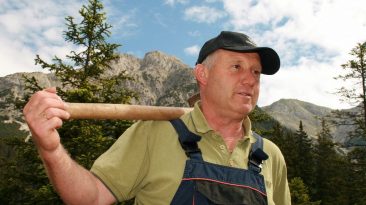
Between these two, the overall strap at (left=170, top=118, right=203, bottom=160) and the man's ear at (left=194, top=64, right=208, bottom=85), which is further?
the man's ear at (left=194, top=64, right=208, bottom=85)

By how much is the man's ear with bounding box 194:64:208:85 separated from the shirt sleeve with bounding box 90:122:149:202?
868 millimetres

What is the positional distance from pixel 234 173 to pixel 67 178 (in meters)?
1.31

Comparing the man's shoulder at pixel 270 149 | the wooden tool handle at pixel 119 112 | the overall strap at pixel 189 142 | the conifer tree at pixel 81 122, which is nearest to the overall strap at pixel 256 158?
the man's shoulder at pixel 270 149

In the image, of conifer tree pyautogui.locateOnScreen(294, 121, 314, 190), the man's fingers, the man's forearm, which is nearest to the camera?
the man's fingers

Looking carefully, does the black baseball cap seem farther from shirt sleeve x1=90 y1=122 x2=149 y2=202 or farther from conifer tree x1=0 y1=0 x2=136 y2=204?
conifer tree x1=0 y1=0 x2=136 y2=204

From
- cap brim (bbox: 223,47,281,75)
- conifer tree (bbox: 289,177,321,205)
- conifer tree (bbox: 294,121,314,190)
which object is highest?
cap brim (bbox: 223,47,281,75)

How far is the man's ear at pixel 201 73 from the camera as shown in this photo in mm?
3762

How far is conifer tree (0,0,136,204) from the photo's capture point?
14.0 metres

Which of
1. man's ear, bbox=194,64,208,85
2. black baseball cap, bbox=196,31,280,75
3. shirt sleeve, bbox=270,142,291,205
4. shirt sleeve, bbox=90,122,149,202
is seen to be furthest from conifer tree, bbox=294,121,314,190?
shirt sleeve, bbox=90,122,149,202

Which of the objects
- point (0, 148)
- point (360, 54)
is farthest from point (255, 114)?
point (0, 148)

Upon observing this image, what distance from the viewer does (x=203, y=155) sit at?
321 cm

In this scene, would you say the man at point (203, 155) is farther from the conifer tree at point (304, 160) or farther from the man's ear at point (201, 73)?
the conifer tree at point (304, 160)

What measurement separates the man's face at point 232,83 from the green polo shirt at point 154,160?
255 millimetres

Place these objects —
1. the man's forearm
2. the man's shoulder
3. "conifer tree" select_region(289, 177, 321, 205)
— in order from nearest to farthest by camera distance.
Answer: the man's forearm
the man's shoulder
"conifer tree" select_region(289, 177, 321, 205)
